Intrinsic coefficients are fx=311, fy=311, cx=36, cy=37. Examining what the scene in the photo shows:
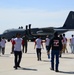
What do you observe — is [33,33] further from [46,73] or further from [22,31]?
[46,73]

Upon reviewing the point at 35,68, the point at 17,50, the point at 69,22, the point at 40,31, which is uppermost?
the point at 69,22

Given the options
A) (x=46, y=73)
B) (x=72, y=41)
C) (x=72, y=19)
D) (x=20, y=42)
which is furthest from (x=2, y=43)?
(x=72, y=19)

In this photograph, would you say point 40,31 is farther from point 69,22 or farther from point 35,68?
point 35,68

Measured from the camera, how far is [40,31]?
208 feet

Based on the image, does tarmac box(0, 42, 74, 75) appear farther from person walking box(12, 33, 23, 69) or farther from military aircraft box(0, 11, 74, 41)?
military aircraft box(0, 11, 74, 41)

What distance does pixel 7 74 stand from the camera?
12.9 m

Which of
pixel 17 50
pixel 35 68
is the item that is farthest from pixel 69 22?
pixel 17 50

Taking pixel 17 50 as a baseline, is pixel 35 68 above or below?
below

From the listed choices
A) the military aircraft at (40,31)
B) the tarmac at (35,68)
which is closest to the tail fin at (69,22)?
the military aircraft at (40,31)

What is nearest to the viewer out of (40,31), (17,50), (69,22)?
(17,50)

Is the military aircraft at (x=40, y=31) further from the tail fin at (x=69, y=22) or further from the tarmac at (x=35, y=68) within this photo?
the tarmac at (x=35, y=68)

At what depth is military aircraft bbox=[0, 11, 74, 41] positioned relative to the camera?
61.0m

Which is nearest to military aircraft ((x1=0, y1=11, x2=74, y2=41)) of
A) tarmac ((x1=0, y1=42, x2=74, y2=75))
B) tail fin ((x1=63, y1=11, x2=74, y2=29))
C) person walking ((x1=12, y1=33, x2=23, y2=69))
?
tail fin ((x1=63, y1=11, x2=74, y2=29))

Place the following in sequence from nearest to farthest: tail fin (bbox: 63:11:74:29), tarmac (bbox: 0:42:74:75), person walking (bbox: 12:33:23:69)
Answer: tarmac (bbox: 0:42:74:75) → person walking (bbox: 12:33:23:69) → tail fin (bbox: 63:11:74:29)
